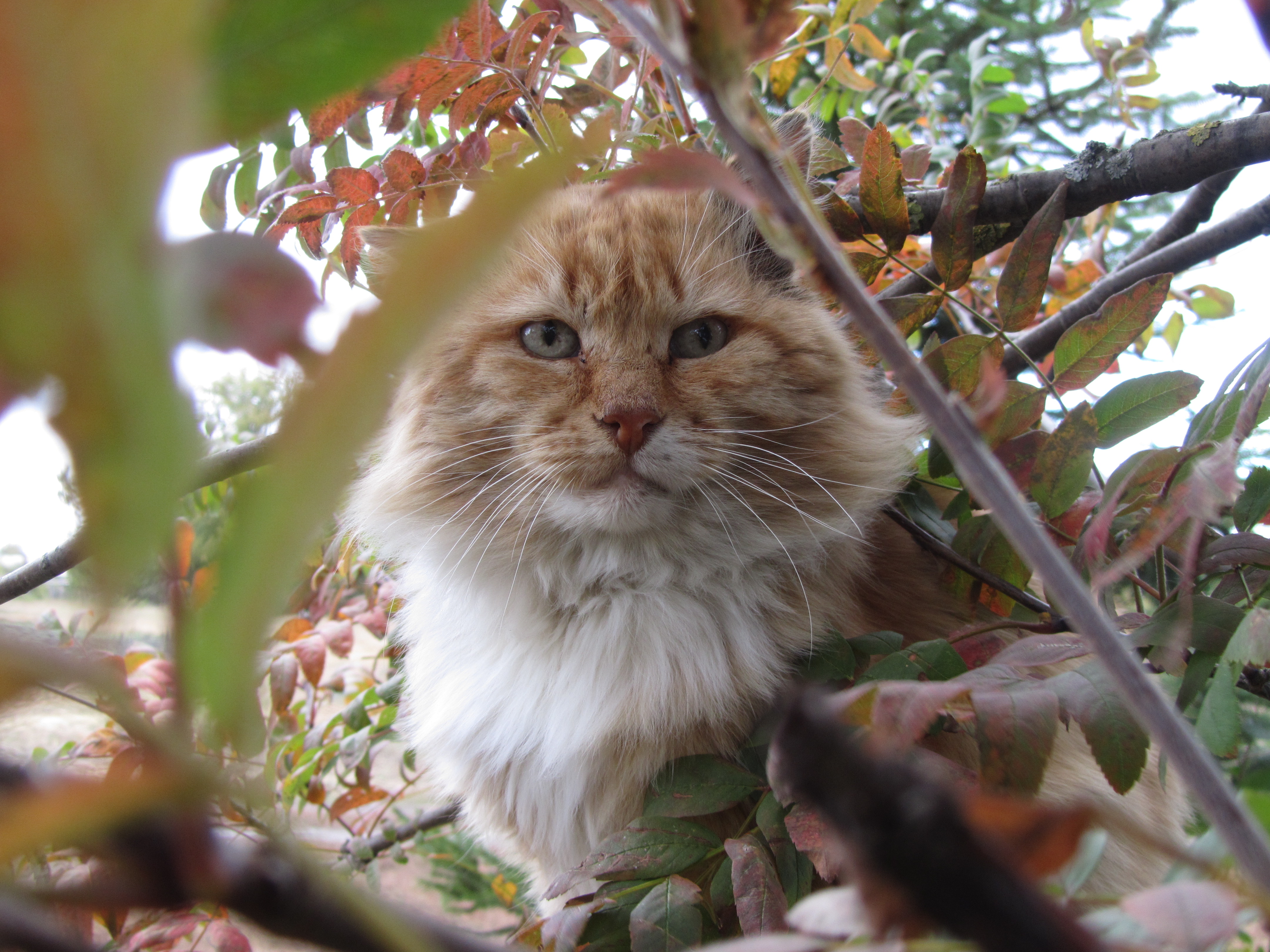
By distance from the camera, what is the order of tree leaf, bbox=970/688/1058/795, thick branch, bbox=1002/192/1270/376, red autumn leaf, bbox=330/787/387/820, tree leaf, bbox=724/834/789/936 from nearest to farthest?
tree leaf, bbox=970/688/1058/795
tree leaf, bbox=724/834/789/936
thick branch, bbox=1002/192/1270/376
red autumn leaf, bbox=330/787/387/820

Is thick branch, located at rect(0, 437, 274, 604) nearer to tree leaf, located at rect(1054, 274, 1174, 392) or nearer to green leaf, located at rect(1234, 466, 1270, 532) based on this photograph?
tree leaf, located at rect(1054, 274, 1174, 392)

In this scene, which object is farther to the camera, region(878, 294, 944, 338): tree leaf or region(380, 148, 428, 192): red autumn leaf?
region(380, 148, 428, 192): red autumn leaf

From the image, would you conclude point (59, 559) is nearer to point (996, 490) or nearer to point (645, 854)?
point (645, 854)

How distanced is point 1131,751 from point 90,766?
1.94m

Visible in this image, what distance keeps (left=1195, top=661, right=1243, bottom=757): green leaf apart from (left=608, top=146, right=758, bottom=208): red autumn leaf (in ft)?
1.88

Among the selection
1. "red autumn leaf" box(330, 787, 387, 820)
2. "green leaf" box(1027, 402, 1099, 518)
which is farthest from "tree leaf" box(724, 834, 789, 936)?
"red autumn leaf" box(330, 787, 387, 820)

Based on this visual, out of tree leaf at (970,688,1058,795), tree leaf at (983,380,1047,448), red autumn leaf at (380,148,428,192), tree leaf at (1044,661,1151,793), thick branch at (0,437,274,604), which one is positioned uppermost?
red autumn leaf at (380,148,428,192)

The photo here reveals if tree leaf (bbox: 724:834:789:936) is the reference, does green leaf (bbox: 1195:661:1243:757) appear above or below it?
above

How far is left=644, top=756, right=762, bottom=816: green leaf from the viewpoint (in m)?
0.88

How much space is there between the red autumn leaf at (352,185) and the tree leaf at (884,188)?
777 mm

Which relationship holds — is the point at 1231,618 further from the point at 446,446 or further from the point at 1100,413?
the point at 446,446

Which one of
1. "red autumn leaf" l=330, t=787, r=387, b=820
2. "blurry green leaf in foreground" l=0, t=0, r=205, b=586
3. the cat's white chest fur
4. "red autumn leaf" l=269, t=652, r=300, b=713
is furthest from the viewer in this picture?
"red autumn leaf" l=330, t=787, r=387, b=820

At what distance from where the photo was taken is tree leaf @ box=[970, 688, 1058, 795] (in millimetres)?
549

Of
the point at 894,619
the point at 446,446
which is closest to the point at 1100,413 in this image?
the point at 894,619
